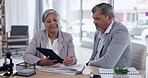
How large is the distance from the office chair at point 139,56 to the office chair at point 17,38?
184 inches

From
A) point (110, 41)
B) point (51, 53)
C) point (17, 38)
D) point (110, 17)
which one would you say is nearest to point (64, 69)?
point (51, 53)

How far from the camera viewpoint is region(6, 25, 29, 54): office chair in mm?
6337

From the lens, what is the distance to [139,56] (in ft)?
6.69

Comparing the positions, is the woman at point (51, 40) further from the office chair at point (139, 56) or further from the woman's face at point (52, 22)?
the office chair at point (139, 56)

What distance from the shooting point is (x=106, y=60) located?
1891 millimetres

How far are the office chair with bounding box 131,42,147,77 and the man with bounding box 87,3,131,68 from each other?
9 centimetres

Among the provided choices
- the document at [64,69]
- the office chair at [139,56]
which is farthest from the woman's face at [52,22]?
the office chair at [139,56]

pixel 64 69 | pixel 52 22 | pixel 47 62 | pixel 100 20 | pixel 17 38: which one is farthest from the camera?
pixel 17 38

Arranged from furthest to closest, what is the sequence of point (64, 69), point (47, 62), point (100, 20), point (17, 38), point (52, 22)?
point (17, 38) → point (52, 22) → point (100, 20) → point (47, 62) → point (64, 69)

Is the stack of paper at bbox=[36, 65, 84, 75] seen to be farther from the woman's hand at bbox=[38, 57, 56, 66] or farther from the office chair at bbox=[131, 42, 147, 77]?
the office chair at bbox=[131, 42, 147, 77]

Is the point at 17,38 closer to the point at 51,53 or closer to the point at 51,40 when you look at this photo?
the point at 51,40

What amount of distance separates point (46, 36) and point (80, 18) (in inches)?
216

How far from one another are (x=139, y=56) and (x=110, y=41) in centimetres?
29

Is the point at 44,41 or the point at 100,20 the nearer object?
the point at 100,20
